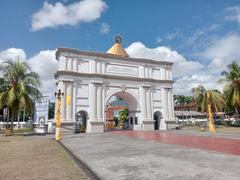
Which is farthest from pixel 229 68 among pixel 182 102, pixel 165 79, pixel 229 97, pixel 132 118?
pixel 182 102

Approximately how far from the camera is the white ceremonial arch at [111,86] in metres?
26.6

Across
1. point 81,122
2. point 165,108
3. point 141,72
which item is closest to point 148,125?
point 165,108

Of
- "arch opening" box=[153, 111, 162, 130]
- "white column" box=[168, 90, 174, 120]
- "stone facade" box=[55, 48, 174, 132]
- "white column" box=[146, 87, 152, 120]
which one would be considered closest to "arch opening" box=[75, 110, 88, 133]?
"stone facade" box=[55, 48, 174, 132]

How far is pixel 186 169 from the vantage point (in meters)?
5.80

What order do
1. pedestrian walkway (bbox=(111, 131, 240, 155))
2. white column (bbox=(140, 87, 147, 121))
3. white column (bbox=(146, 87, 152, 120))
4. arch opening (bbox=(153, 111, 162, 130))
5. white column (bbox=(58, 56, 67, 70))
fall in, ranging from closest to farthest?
pedestrian walkway (bbox=(111, 131, 240, 155)), white column (bbox=(58, 56, 67, 70)), white column (bbox=(140, 87, 147, 121)), white column (bbox=(146, 87, 152, 120)), arch opening (bbox=(153, 111, 162, 130))

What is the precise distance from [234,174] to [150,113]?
25.9m

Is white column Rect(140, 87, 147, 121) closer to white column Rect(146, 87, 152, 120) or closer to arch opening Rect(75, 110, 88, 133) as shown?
white column Rect(146, 87, 152, 120)

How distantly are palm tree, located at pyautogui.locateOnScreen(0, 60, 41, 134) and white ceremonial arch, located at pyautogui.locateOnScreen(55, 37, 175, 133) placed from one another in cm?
355

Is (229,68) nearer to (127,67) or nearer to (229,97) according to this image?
(229,97)

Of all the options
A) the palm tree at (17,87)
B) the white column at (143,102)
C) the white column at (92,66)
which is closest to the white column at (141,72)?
the white column at (143,102)

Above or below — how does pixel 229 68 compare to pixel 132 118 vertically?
above

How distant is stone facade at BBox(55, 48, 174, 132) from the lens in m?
26.6

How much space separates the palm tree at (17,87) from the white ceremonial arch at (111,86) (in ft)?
11.6

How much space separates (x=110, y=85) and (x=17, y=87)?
1206 cm
